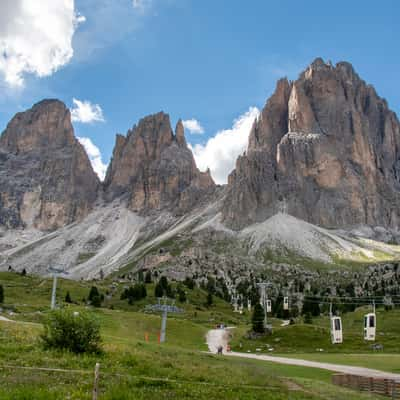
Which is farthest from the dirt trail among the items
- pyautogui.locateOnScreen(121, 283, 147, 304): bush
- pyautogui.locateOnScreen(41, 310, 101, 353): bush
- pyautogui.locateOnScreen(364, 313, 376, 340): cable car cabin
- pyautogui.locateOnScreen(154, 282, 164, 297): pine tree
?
pyautogui.locateOnScreen(121, 283, 147, 304): bush

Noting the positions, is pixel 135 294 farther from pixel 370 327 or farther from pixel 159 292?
pixel 370 327

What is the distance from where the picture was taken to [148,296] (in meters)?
132

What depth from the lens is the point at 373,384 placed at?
24812mm

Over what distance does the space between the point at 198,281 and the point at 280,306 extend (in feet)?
199

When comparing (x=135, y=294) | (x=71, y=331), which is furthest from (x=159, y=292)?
(x=71, y=331)

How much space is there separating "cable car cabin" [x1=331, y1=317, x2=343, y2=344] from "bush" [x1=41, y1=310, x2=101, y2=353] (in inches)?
1876

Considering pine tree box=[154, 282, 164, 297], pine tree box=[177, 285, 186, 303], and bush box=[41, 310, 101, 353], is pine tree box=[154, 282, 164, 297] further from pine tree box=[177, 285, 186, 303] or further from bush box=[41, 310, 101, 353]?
bush box=[41, 310, 101, 353]

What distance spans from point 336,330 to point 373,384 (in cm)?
4332

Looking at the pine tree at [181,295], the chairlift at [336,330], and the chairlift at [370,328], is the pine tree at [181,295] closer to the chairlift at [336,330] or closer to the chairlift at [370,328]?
the chairlift at [336,330]

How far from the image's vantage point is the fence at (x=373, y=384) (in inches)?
912

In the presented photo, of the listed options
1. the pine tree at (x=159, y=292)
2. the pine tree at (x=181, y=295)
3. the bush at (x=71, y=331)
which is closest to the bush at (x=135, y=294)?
the pine tree at (x=159, y=292)

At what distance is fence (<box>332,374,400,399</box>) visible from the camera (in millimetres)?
23156

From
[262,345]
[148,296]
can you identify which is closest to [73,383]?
[262,345]

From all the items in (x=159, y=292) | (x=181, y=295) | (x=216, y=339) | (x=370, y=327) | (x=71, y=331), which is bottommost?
(x=216, y=339)
